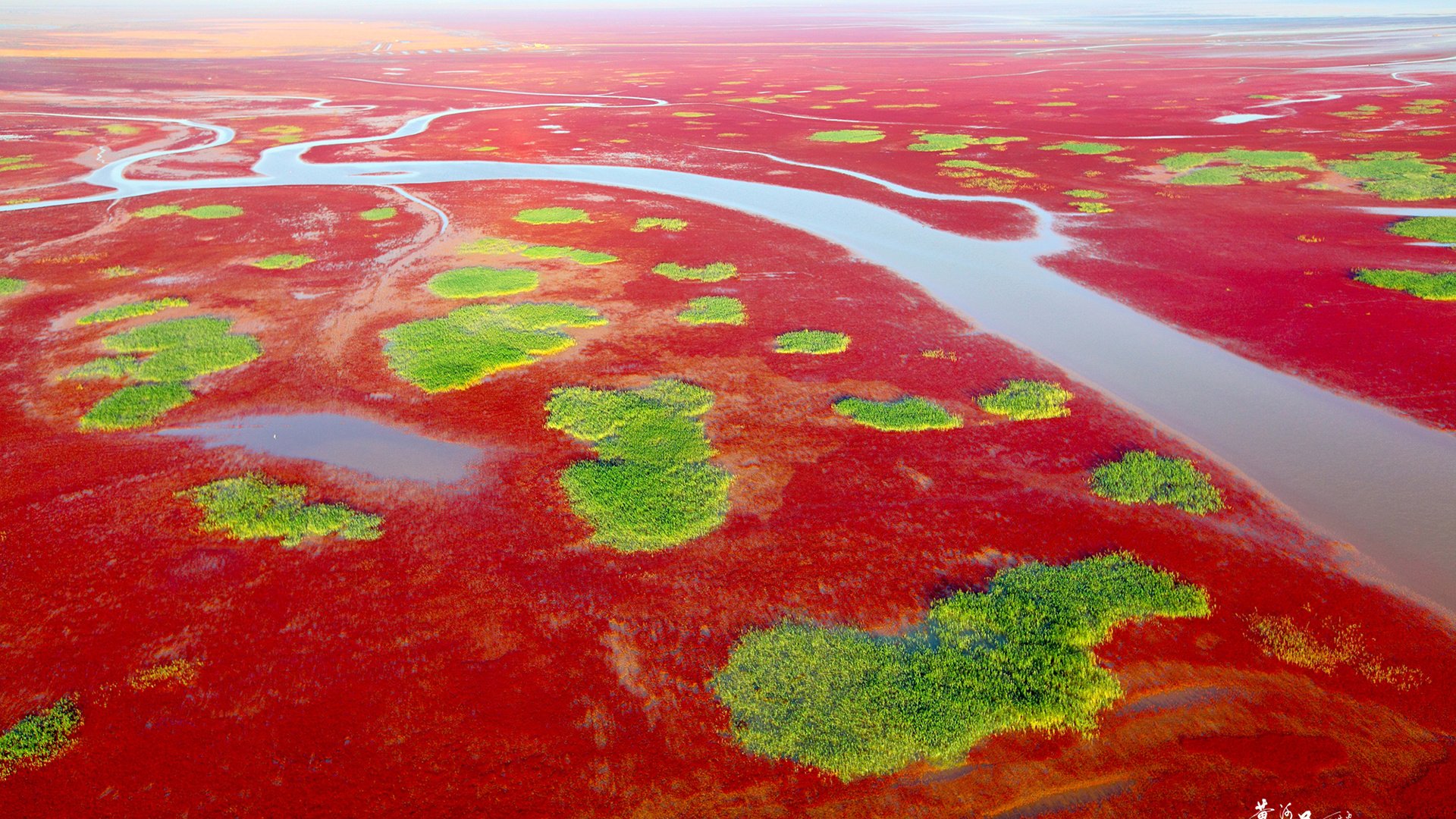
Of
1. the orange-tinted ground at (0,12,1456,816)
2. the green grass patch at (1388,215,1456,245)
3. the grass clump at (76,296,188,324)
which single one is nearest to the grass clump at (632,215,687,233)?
the orange-tinted ground at (0,12,1456,816)

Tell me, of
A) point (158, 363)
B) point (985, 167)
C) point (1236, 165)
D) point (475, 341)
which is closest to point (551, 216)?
point (475, 341)

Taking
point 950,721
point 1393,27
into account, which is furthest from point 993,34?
point 950,721

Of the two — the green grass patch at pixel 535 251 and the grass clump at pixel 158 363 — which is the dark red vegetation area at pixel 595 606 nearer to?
the grass clump at pixel 158 363

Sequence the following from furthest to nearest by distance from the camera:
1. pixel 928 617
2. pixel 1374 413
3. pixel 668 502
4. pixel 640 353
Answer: pixel 640 353 → pixel 1374 413 → pixel 668 502 → pixel 928 617

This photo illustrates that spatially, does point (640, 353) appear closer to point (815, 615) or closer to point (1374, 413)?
point (815, 615)

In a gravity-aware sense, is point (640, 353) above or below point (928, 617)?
above

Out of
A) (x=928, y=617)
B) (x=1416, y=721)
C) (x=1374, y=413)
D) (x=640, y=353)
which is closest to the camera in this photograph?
(x=1416, y=721)

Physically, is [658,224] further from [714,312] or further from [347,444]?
[347,444]
